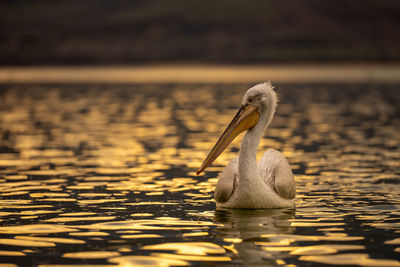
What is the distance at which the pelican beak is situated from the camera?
1062cm

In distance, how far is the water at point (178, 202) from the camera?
834 centimetres

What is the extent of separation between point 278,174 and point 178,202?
66.0 inches

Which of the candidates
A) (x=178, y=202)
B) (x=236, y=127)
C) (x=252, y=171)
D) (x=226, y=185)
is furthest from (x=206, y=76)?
(x=252, y=171)

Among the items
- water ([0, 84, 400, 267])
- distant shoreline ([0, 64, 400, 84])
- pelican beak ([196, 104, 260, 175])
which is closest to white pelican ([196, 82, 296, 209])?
pelican beak ([196, 104, 260, 175])

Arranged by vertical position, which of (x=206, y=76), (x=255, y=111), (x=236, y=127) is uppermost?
(x=206, y=76)

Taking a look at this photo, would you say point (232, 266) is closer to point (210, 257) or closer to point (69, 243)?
point (210, 257)

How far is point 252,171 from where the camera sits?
1023 centimetres

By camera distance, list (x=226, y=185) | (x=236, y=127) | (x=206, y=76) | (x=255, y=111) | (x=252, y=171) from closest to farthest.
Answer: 1. (x=252, y=171)
2. (x=226, y=185)
3. (x=236, y=127)
4. (x=255, y=111)
5. (x=206, y=76)

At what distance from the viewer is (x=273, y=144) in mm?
19562

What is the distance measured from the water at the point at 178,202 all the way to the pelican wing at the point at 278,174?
36cm

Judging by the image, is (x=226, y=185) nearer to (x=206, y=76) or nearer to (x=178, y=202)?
(x=178, y=202)

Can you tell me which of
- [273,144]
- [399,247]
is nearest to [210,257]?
[399,247]

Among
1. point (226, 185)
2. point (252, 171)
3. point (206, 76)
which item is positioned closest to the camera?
point (252, 171)

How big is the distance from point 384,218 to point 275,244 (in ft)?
7.07
